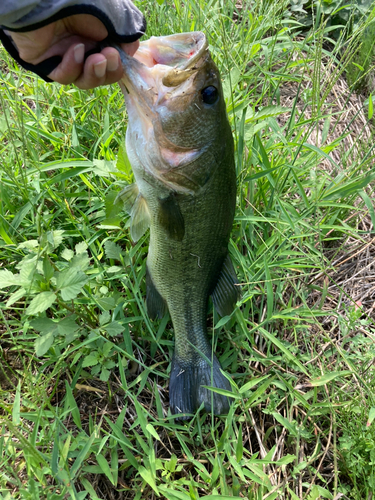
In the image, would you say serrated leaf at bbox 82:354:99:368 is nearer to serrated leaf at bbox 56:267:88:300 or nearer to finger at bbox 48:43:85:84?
serrated leaf at bbox 56:267:88:300

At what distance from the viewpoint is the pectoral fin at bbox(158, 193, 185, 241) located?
1873 millimetres

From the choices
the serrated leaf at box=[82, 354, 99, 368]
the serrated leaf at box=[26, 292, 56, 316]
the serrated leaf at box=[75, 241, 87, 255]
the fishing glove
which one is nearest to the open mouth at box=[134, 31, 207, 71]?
the fishing glove

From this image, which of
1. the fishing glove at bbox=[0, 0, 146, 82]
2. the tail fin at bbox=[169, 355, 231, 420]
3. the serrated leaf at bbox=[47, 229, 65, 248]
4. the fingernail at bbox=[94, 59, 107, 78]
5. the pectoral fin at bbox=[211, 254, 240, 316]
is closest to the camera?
the fishing glove at bbox=[0, 0, 146, 82]

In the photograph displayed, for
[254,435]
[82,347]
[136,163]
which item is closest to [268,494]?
[254,435]

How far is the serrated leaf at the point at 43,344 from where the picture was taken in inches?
67.5

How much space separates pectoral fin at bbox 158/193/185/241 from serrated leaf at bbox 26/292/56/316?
2.25 ft

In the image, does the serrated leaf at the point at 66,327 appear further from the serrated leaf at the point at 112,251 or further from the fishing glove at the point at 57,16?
the fishing glove at the point at 57,16

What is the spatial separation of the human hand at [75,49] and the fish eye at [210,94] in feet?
1.37

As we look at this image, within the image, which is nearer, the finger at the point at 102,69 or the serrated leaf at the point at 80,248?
the finger at the point at 102,69

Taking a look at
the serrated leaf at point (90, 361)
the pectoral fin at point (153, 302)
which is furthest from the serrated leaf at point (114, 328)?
the pectoral fin at point (153, 302)

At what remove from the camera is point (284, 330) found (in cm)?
244

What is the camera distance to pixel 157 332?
225cm

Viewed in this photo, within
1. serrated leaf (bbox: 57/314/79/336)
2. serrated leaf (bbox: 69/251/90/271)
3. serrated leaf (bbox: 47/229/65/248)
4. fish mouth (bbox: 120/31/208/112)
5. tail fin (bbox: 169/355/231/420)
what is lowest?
tail fin (bbox: 169/355/231/420)

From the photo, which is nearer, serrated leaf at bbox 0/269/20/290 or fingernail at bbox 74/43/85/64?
fingernail at bbox 74/43/85/64
